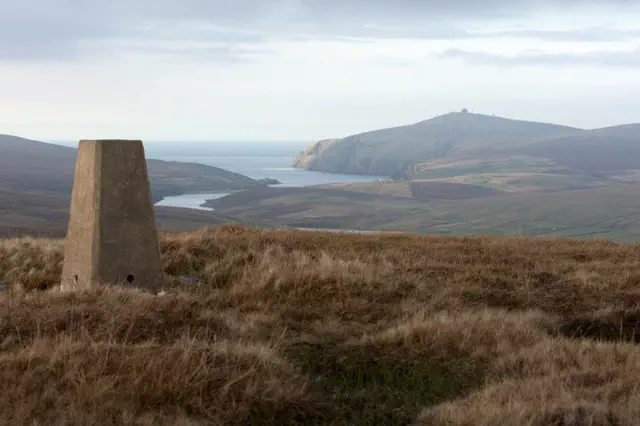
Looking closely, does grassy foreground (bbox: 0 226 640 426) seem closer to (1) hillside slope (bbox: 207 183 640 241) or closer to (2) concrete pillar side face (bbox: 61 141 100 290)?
(2) concrete pillar side face (bbox: 61 141 100 290)

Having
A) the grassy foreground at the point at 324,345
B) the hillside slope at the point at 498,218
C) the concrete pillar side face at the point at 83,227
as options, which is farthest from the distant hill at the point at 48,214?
the concrete pillar side face at the point at 83,227

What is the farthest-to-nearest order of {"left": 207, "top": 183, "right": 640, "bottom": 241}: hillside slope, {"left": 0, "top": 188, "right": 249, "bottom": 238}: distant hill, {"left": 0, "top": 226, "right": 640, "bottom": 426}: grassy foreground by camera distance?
1. {"left": 207, "top": 183, "right": 640, "bottom": 241}: hillside slope
2. {"left": 0, "top": 188, "right": 249, "bottom": 238}: distant hill
3. {"left": 0, "top": 226, "right": 640, "bottom": 426}: grassy foreground

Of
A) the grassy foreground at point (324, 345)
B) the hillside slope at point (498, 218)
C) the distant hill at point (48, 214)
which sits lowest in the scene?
the hillside slope at point (498, 218)

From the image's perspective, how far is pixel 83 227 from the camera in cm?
1065

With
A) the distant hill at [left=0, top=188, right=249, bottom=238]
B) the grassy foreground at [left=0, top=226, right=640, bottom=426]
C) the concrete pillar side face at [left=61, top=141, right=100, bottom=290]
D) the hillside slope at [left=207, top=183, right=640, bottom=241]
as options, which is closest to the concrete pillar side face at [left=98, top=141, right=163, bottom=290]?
the concrete pillar side face at [left=61, top=141, right=100, bottom=290]

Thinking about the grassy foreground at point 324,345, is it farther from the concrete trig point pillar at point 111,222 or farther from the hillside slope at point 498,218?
the hillside slope at point 498,218

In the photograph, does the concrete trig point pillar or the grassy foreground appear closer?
the grassy foreground

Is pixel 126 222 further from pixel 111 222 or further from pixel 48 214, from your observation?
pixel 48 214

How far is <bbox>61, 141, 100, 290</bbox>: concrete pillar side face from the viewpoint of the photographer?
10.5 metres

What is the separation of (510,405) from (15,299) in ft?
19.7

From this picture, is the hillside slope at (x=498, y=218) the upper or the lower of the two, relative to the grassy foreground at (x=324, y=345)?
lower

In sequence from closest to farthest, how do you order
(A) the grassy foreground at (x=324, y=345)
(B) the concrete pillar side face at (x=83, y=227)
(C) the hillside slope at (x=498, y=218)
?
1. (A) the grassy foreground at (x=324, y=345)
2. (B) the concrete pillar side face at (x=83, y=227)
3. (C) the hillside slope at (x=498, y=218)

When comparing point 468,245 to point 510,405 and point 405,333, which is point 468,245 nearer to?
point 405,333

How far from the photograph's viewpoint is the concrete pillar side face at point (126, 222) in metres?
10.5
